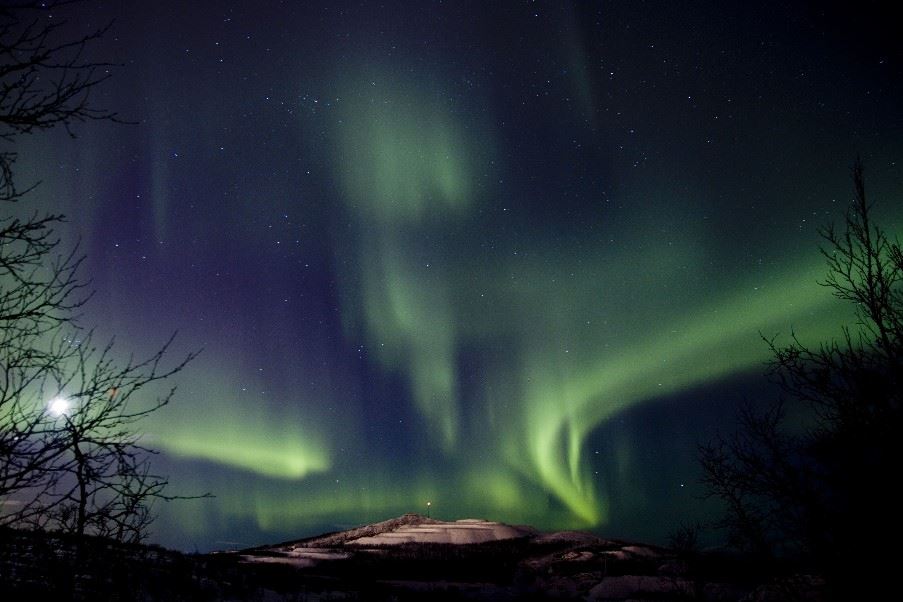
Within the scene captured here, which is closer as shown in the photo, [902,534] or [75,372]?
[75,372]

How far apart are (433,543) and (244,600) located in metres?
100

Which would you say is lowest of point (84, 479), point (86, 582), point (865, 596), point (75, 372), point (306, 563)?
point (306, 563)

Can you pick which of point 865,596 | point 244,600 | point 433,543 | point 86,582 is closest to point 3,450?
point 86,582

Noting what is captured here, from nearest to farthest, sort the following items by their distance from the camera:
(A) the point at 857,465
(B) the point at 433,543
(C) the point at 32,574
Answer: (C) the point at 32,574, (A) the point at 857,465, (B) the point at 433,543

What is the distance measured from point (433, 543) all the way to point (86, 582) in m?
110

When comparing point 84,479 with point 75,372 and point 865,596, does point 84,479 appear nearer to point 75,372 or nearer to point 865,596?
point 75,372

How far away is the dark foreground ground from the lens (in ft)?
16.7

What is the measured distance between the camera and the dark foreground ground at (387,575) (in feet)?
16.7

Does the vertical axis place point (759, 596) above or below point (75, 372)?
below

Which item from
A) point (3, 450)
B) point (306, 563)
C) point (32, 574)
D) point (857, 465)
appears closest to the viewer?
point (3, 450)

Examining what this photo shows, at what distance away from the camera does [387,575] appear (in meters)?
51.9

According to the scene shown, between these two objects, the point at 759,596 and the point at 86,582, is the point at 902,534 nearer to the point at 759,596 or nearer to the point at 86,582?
the point at 759,596

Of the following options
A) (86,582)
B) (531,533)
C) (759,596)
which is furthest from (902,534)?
(531,533)

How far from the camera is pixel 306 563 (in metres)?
56.2
